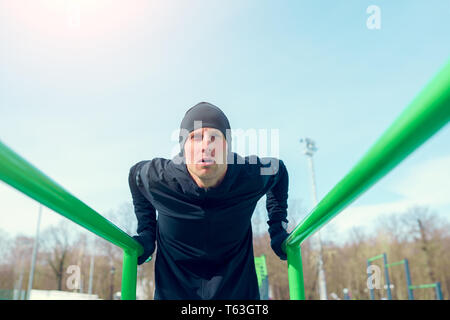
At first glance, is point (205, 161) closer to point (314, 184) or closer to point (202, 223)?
point (202, 223)

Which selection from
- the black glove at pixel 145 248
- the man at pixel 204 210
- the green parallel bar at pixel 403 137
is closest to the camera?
the green parallel bar at pixel 403 137

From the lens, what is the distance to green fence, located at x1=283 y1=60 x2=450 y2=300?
1.82 feet

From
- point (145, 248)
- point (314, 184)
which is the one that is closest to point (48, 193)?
point (145, 248)

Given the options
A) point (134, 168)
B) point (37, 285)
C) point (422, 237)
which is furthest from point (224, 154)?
point (37, 285)

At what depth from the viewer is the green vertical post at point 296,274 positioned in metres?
1.90

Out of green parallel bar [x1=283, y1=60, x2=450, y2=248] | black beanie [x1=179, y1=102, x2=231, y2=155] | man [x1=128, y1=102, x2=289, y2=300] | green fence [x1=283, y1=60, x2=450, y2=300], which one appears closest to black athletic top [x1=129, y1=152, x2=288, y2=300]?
man [x1=128, y1=102, x2=289, y2=300]

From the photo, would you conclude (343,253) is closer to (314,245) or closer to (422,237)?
(314,245)

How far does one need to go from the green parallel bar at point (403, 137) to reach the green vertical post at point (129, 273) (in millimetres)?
1195

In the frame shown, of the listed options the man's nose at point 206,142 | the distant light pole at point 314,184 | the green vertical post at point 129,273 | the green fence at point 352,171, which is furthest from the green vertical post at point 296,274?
the distant light pole at point 314,184

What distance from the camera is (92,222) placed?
1289 mm

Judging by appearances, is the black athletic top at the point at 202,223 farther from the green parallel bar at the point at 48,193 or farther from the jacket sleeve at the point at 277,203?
the green parallel bar at the point at 48,193
